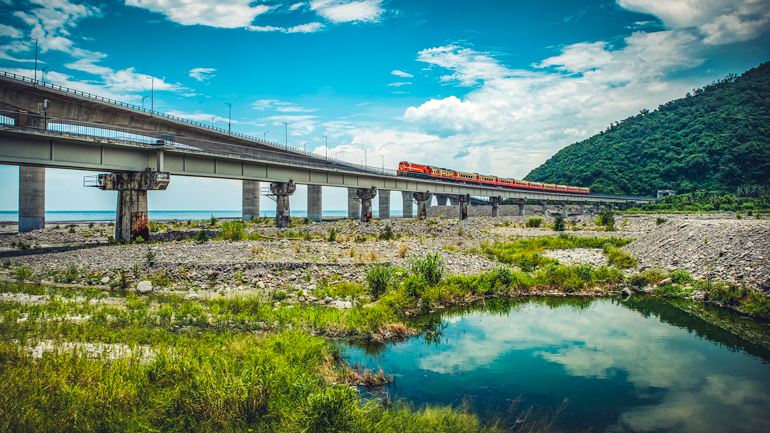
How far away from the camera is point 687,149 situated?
106688 mm

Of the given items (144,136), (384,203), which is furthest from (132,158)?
(384,203)

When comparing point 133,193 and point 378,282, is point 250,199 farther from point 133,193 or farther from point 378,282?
point 378,282

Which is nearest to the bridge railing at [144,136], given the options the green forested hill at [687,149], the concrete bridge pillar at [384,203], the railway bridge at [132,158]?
the railway bridge at [132,158]

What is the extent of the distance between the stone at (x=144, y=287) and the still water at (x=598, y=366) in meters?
10.2

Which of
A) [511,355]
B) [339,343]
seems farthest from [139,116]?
[511,355]

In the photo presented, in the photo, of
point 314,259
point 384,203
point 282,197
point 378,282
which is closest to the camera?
point 378,282

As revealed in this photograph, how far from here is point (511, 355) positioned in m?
10.0

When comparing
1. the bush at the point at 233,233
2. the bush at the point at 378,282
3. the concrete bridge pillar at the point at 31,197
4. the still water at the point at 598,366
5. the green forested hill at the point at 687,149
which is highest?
the green forested hill at the point at 687,149

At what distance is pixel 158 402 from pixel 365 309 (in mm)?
6778

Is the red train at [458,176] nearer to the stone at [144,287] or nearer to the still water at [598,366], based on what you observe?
the stone at [144,287]

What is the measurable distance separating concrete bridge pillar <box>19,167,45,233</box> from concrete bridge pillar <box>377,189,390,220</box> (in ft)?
150

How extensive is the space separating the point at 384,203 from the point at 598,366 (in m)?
60.7

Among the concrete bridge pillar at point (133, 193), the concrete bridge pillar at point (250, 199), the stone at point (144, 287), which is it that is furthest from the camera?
the concrete bridge pillar at point (250, 199)

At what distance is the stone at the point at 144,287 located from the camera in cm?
1495
